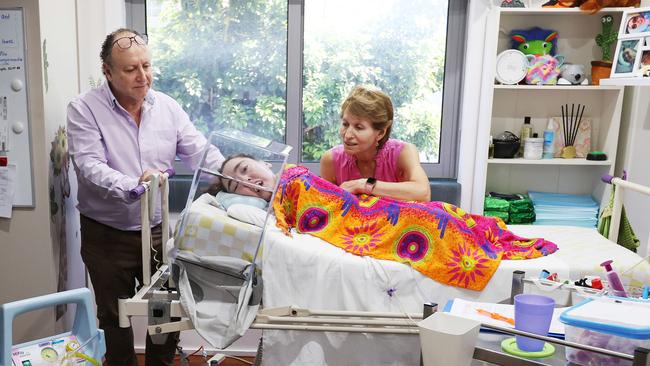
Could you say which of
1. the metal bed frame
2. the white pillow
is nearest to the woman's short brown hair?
the white pillow

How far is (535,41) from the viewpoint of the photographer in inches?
110

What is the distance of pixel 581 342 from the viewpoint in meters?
1.20

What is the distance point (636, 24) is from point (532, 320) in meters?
1.55

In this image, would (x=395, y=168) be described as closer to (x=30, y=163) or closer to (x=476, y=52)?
(x=476, y=52)

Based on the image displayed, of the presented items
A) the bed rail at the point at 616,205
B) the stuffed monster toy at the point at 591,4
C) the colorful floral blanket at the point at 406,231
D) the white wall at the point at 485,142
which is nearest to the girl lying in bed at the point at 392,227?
the colorful floral blanket at the point at 406,231

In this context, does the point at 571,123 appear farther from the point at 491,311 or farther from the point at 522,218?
the point at 491,311

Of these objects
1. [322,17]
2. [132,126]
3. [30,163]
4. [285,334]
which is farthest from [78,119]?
[322,17]

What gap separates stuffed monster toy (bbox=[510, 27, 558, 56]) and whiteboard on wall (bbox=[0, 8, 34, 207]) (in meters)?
2.14

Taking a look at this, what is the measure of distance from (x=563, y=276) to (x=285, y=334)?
35.3 inches

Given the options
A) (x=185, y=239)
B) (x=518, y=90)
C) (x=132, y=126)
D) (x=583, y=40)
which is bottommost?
(x=185, y=239)

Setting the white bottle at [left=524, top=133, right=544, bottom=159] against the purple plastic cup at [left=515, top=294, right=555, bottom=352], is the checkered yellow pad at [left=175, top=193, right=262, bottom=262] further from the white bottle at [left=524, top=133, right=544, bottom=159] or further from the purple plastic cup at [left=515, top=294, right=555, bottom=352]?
the white bottle at [left=524, top=133, right=544, bottom=159]

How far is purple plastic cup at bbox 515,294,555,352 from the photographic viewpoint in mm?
1261

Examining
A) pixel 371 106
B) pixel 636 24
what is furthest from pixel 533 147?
pixel 371 106

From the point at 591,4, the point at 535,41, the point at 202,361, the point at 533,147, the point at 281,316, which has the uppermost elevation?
the point at 591,4
